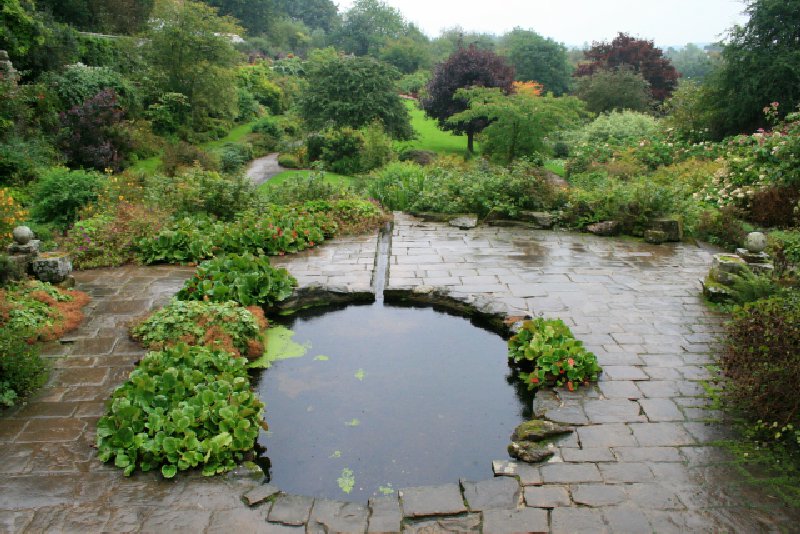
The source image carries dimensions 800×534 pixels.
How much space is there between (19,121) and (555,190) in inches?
439

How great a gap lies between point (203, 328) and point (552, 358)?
3065 millimetres

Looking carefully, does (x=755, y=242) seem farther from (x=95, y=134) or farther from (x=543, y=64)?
(x=543, y=64)

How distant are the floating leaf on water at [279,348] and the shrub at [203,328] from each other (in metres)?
0.10

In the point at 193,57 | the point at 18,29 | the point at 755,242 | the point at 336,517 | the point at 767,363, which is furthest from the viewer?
the point at 193,57

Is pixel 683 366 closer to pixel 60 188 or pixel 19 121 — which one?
pixel 60 188

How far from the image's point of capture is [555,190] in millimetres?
10375

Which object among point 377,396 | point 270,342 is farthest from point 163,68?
point 377,396

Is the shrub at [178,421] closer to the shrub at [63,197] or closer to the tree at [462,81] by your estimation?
the shrub at [63,197]

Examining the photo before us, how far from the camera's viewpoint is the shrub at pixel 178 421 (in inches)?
150

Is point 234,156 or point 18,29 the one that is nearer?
point 18,29

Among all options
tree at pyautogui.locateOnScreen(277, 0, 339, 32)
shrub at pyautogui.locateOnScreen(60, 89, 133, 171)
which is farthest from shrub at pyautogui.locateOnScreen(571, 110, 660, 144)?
tree at pyautogui.locateOnScreen(277, 0, 339, 32)

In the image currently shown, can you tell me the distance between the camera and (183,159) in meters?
14.4

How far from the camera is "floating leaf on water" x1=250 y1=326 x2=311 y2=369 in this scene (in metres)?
5.51

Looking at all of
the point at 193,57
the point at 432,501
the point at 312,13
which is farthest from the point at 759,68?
the point at 312,13
